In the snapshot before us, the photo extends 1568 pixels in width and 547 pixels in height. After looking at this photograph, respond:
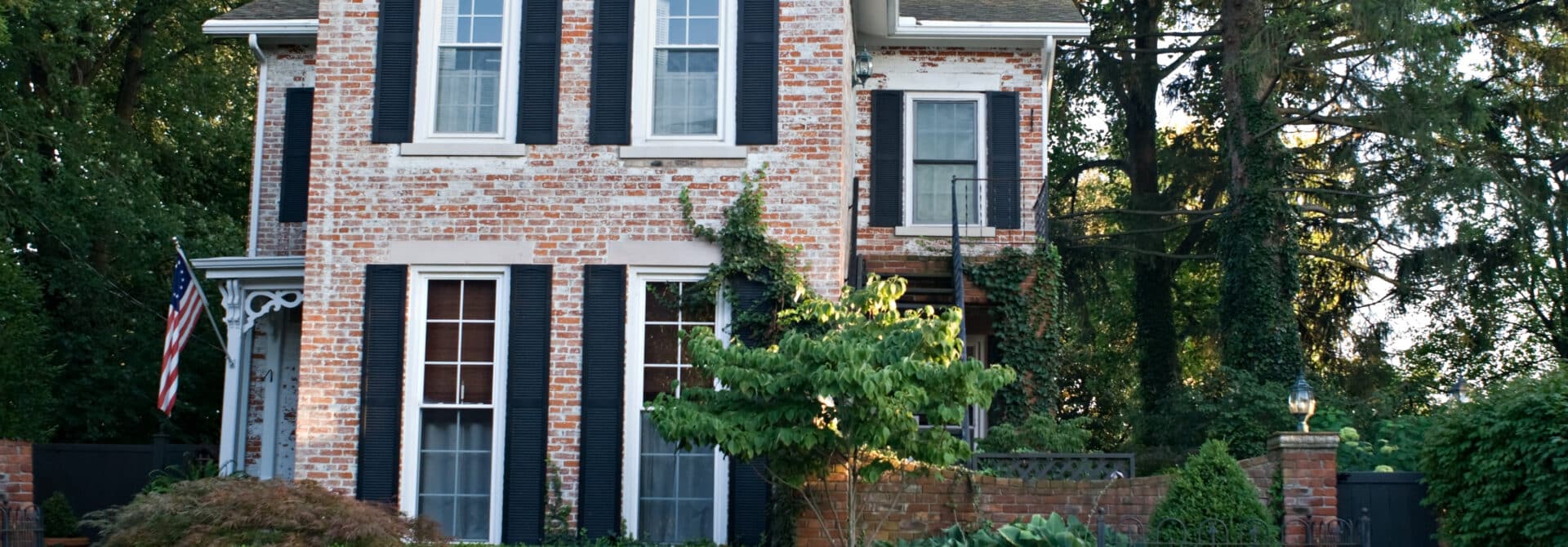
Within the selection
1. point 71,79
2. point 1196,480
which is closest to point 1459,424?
point 1196,480

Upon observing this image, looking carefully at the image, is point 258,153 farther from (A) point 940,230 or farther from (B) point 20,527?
(A) point 940,230

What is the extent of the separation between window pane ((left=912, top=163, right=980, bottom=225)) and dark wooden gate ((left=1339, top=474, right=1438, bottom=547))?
6.41 m

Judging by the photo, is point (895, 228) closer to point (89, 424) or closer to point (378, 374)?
point (378, 374)

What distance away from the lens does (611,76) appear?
12.9 m

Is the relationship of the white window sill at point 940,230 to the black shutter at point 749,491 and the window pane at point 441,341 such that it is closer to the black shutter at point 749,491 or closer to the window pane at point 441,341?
the black shutter at point 749,491

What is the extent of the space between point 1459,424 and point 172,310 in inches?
462

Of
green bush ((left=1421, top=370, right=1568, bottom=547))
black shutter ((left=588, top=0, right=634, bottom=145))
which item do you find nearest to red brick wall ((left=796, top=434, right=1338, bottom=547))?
green bush ((left=1421, top=370, right=1568, bottom=547))

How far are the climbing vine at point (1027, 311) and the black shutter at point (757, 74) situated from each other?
4461 millimetres

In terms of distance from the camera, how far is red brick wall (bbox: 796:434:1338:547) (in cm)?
1155

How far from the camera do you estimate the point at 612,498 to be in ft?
40.6

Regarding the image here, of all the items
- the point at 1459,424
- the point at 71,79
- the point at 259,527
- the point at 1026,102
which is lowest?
the point at 259,527

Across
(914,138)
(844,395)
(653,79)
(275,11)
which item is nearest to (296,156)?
(275,11)

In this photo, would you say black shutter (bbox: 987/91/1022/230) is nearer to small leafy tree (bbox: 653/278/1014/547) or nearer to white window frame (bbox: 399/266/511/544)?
small leafy tree (bbox: 653/278/1014/547)

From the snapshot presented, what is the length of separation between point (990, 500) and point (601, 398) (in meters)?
3.33
